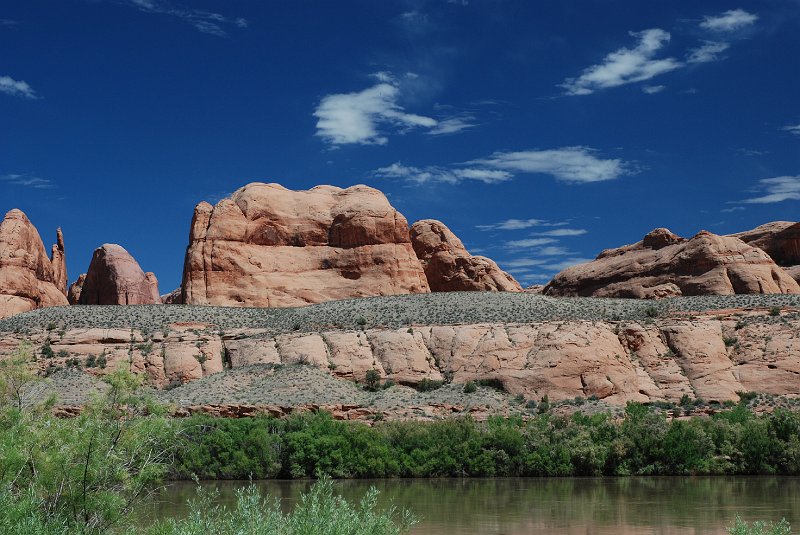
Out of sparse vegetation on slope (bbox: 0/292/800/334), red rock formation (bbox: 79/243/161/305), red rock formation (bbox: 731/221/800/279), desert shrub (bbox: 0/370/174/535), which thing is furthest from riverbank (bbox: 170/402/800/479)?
red rock formation (bbox: 731/221/800/279)

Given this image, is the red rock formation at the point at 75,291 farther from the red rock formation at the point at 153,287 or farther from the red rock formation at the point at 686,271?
the red rock formation at the point at 686,271

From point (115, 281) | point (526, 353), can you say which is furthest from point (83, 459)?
point (115, 281)

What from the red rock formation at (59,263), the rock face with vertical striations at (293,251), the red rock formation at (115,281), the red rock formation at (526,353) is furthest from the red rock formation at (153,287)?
the red rock formation at (526,353)

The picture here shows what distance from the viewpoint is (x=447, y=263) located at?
85.8 m

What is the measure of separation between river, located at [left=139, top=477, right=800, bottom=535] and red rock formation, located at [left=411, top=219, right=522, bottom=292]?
157ft

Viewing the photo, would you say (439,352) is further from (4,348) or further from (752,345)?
(4,348)

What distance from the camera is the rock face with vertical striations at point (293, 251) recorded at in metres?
65.2

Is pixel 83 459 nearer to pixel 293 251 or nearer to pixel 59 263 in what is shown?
pixel 293 251

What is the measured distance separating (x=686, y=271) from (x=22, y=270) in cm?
5644

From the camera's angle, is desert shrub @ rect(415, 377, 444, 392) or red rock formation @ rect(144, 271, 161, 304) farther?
red rock formation @ rect(144, 271, 161, 304)

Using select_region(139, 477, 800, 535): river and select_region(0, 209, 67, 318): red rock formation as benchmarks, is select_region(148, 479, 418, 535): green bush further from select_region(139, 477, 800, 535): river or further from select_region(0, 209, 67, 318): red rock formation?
select_region(0, 209, 67, 318): red rock formation

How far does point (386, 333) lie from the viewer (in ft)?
172

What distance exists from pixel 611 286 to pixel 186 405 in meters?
46.0

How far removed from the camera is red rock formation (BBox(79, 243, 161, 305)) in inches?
3349
